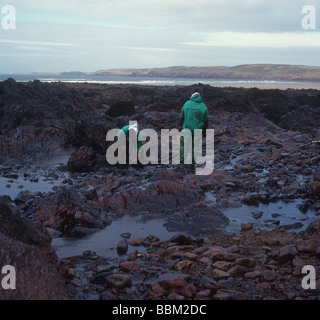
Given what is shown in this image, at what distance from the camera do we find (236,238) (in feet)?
19.2

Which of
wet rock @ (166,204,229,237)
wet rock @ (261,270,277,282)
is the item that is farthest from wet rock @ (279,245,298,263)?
wet rock @ (166,204,229,237)

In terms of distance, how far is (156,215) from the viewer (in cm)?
702

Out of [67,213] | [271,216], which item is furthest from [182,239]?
[271,216]

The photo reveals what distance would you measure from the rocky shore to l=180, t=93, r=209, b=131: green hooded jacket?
1.10 m

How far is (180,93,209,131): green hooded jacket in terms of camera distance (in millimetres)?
10398

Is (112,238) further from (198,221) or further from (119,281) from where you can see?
(119,281)

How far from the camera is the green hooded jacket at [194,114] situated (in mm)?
10398

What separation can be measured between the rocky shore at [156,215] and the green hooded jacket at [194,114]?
1.10 meters

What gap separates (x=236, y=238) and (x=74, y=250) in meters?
2.18

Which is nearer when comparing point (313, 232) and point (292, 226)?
point (313, 232)

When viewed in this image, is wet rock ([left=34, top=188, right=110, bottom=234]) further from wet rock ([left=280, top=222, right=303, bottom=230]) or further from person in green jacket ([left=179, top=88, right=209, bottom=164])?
person in green jacket ([left=179, top=88, right=209, bottom=164])

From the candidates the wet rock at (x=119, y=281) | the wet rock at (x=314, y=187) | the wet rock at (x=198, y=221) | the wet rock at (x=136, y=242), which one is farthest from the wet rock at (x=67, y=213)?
the wet rock at (x=314, y=187)

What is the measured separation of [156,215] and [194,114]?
4.04 metres
